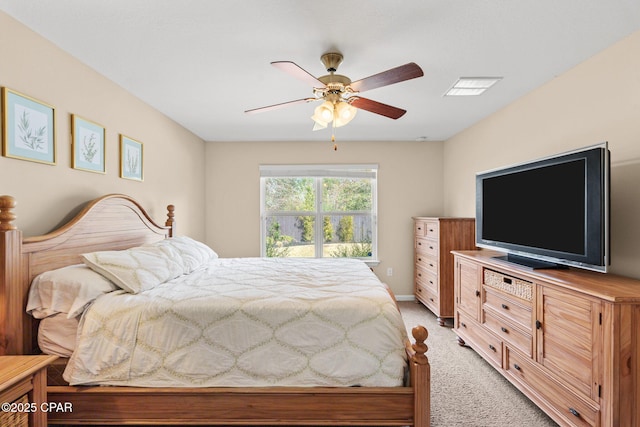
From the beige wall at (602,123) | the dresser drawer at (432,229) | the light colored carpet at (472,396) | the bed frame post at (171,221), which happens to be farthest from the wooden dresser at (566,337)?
the bed frame post at (171,221)

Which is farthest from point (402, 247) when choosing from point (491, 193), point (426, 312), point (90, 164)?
point (90, 164)

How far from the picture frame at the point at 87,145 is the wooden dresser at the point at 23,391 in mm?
1367

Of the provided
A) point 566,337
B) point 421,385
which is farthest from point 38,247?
point 566,337

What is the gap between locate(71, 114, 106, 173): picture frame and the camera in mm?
2211

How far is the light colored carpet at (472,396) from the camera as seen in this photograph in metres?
1.99

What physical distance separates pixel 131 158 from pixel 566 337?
3.52m

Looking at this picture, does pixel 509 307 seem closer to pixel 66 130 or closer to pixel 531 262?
pixel 531 262

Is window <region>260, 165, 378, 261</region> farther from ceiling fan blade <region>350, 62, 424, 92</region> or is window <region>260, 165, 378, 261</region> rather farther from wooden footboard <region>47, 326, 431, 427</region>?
wooden footboard <region>47, 326, 431, 427</region>

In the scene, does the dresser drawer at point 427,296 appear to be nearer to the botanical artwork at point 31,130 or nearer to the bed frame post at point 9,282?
the bed frame post at point 9,282

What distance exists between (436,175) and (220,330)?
13.1 ft

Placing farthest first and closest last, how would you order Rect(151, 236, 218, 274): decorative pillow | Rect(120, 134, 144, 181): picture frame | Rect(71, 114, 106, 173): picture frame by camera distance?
1. Rect(120, 134, 144, 181): picture frame
2. Rect(151, 236, 218, 274): decorative pillow
3. Rect(71, 114, 106, 173): picture frame

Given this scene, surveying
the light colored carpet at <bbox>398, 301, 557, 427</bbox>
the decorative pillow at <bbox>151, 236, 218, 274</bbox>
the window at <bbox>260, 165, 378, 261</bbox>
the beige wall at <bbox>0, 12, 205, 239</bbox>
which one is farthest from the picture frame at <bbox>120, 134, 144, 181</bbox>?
the light colored carpet at <bbox>398, 301, 557, 427</bbox>

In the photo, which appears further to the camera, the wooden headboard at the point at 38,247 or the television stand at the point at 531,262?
the television stand at the point at 531,262

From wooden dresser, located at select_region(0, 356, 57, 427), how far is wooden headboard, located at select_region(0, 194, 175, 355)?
312mm
